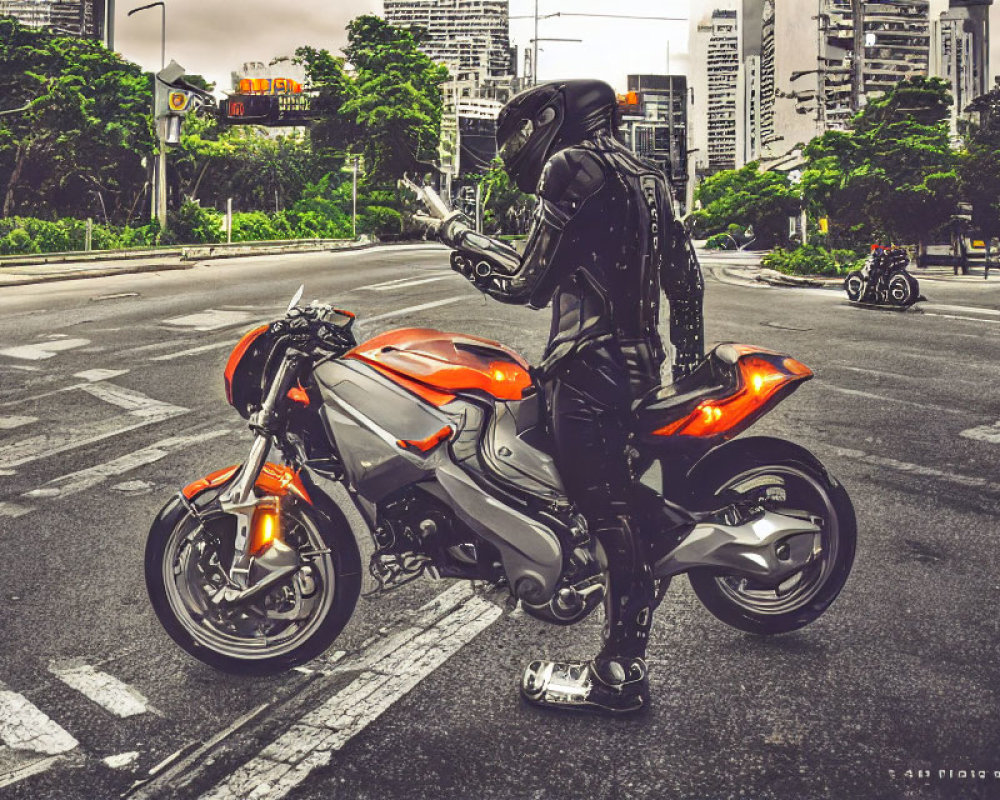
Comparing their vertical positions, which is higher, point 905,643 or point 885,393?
point 885,393

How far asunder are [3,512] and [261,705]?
3.29 m

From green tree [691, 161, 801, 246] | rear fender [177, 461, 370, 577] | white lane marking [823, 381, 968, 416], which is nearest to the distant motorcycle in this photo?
white lane marking [823, 381, 968, 416]

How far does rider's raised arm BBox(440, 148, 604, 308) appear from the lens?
3.38m

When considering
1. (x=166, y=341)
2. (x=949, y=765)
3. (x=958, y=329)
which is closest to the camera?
(x=949, y=765)

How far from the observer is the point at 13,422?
8828 mm

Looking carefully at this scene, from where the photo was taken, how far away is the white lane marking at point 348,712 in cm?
317

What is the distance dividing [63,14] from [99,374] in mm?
46972

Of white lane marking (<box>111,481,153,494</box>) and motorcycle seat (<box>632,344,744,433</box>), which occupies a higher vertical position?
motorcycle seat (<box>632,344,744,433</box>)

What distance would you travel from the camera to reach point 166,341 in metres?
13.7

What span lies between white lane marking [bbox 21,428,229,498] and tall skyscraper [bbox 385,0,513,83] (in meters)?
48.1

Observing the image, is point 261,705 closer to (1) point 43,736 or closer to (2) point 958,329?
(1) point 43,736

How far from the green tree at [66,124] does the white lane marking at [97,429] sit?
3667 cm

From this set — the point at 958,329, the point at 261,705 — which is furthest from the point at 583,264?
the point at 958,329

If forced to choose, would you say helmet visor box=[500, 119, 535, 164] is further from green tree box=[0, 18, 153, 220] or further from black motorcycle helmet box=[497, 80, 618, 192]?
green tree box=[0, 18, 153, 220]
